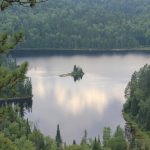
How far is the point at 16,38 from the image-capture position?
13461 millimetres

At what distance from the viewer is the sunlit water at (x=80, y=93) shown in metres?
94.5

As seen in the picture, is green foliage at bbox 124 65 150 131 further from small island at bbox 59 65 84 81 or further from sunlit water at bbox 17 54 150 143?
small island at bbox 59 65 84 81

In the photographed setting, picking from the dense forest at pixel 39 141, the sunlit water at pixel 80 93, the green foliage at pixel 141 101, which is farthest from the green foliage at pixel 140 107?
the dense forest at pixel 39 141

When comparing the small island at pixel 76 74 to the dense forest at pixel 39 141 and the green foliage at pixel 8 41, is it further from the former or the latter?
the green foliage at pixel 8 41

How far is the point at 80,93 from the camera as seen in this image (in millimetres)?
122875

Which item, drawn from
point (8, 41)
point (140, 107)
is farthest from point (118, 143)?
point (8, 41)

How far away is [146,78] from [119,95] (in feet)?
66.6

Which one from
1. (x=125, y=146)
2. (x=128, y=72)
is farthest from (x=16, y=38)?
(x=128, y=72)

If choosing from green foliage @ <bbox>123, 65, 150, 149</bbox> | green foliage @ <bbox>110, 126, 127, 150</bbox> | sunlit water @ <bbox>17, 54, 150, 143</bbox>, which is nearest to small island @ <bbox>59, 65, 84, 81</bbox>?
sunlit water @ <bbox>17, 54, 150, 143</bbox>

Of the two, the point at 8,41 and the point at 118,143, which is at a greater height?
the point at 8,41

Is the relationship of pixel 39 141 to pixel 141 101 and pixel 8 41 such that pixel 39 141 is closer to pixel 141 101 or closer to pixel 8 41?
pixel 141 101

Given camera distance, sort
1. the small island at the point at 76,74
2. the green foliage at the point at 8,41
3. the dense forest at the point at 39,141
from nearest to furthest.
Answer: the green foliage at the point at 8,41 < the dense forest at the point at 39,141 < the small island at the point at 76,74

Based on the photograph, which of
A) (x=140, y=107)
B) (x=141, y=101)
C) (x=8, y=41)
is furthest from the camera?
(x=141, y=101)

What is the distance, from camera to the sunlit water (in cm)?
9449
